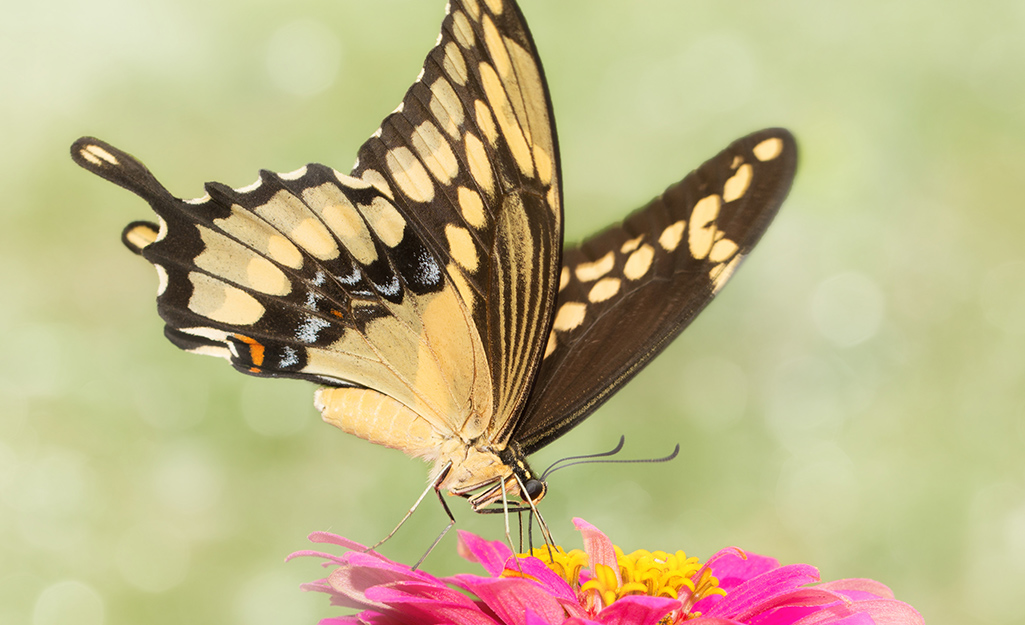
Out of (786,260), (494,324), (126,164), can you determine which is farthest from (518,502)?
(786,260)

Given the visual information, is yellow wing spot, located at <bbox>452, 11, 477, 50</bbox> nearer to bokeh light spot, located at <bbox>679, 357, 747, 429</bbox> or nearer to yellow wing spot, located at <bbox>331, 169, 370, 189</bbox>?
yellow wing spot, located at <bbox>331, 169, 370, 189</bbox>

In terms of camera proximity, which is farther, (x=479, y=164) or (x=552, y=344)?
(x=552, y=344)

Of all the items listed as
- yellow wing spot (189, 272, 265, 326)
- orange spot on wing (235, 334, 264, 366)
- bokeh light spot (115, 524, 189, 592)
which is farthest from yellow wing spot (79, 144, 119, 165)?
bokeh light spot (115, 524, 189, 592)

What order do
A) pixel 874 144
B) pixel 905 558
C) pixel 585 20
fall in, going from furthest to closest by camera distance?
pixel 585 20 < pixel 874 144 < pixel 905 558

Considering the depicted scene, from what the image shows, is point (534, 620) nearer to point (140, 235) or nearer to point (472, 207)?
point (472, 207)

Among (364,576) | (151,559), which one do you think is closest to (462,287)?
(364,576)

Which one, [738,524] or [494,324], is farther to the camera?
[738,524]

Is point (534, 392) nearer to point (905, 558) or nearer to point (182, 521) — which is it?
point (182, 521)
